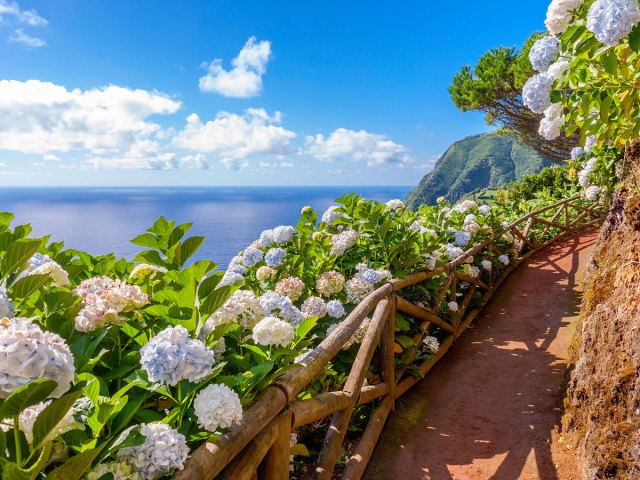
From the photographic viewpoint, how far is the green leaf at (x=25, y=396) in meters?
0.80

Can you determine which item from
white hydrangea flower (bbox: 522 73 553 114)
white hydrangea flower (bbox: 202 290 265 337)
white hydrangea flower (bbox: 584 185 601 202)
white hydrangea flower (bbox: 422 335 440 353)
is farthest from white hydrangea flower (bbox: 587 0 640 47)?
white hydrangea flower (bbox: 584 185 601 202)

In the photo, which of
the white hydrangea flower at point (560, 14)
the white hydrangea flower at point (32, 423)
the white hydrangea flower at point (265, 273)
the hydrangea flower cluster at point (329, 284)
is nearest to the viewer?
the white hydrangea flower at point (32, 423)

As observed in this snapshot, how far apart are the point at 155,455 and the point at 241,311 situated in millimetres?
734

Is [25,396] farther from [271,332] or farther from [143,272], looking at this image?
[143,272]

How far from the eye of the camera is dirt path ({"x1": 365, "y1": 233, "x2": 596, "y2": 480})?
272 centimetres

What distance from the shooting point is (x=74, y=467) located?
884mm

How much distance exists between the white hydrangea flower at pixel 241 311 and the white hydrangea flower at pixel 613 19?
6.27 ft

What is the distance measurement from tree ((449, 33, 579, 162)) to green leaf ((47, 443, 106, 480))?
42.8ft

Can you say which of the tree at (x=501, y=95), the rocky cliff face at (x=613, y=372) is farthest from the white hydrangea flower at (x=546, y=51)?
the tree at (x=501, y=95)

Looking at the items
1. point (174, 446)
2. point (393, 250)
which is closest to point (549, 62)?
point (393, 250)

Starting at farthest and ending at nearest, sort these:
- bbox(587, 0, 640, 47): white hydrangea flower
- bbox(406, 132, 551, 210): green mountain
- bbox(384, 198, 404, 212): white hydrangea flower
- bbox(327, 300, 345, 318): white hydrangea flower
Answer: bbox(406, 132, 551, 210): green mountain, bbox(384, 198, 404, 212): white hydrangea flower, bbox(327, 300, 345, 318): white hydrangea flower, bbox(587, 0, 640, 47): white hydrangea flower

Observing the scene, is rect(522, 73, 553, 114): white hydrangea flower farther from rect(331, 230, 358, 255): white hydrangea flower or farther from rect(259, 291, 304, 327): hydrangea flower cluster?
rect(259, 291, 304, 327): hydrangea flower cluster

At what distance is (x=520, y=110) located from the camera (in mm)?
13891

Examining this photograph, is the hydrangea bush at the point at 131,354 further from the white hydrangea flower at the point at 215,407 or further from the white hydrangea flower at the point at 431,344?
the white hydrangea flower at the point at 431,344
